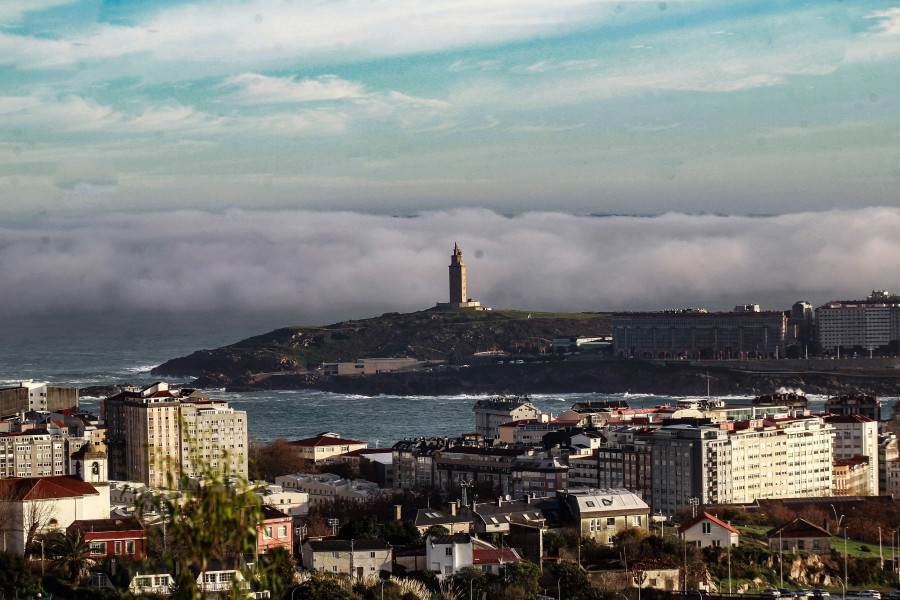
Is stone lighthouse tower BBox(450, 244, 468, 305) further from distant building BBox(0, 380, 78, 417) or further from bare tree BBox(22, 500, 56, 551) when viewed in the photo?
bare tree BBox(22, 500, 56, 551)

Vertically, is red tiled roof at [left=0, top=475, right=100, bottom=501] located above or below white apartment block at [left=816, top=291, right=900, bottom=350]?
below

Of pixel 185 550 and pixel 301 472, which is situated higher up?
pixel 185 550

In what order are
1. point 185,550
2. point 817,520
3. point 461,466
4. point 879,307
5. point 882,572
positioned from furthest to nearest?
point 879,307 < point 461,466 < point 817,520 < point 882,572 < point 185,550

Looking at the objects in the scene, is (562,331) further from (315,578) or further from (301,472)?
(315,578)

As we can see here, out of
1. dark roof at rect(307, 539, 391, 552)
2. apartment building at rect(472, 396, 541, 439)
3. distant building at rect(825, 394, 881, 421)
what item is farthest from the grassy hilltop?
dark roof at rect(307, 539, 391, 552)

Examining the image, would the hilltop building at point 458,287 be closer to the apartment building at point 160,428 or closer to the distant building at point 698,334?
the distant building at point 698,334

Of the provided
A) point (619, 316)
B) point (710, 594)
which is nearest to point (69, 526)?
point (710, 594)
